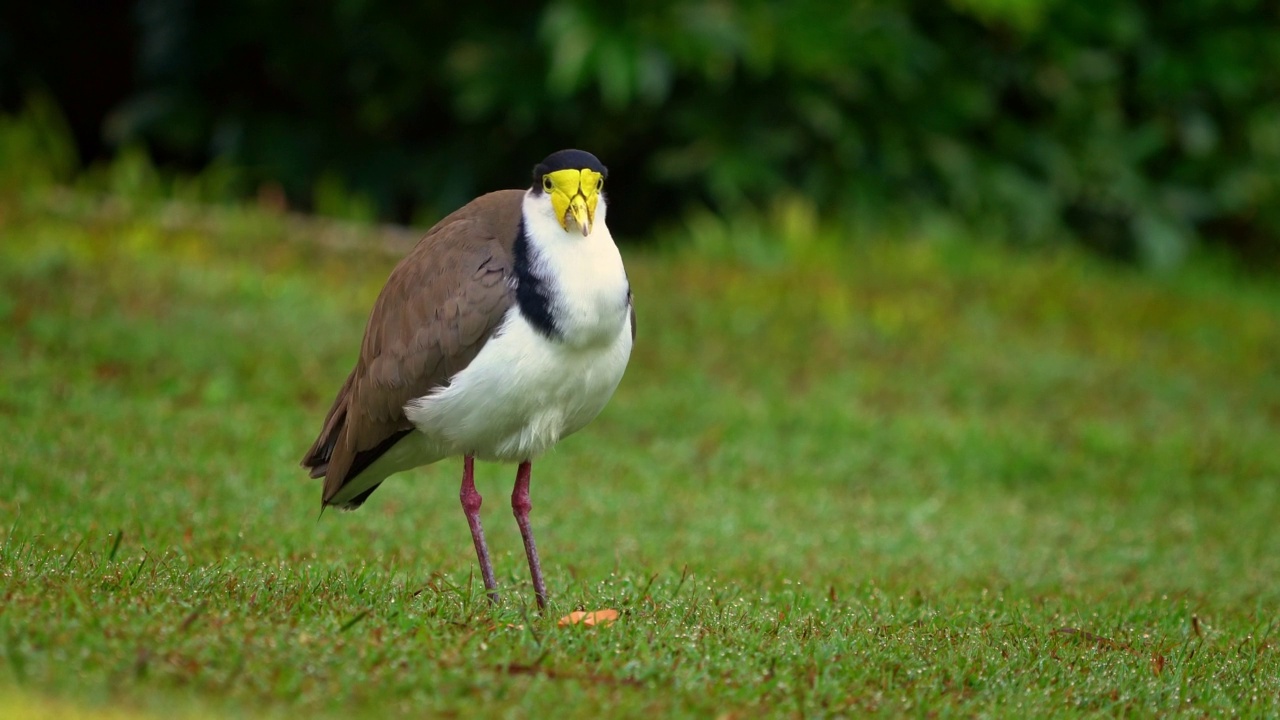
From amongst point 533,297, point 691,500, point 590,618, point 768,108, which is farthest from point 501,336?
point 768,108

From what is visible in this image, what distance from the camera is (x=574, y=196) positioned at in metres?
4.68

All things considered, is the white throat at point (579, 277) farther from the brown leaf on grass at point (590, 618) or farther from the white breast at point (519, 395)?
the brown leaf on grass at point (590, 618)

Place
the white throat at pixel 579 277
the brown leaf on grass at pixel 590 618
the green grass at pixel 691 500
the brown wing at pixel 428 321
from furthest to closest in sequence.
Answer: the brown wing at pixel 428 321 → the white throat at pixel 579 277 → the brown leaf on grass at pixel 590 618 → the green grass at pixel 691 500

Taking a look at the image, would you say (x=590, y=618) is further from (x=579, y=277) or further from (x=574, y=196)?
(x=574, y=196)

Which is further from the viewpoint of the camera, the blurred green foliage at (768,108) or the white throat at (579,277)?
the blurred green foliage at (768,108)

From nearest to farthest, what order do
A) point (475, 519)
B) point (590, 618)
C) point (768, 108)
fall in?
point (590, 618) < point (475, 519) < point (768, 108)

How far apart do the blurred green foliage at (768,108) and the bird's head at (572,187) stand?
653cm

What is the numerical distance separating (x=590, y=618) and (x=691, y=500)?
9.72ft

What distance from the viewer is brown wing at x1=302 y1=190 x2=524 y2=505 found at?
4.79 meters

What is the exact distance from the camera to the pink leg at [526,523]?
484 cm

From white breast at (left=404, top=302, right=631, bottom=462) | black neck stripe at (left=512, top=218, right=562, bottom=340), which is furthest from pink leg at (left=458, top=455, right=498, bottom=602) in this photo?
black neck stripe at (left=512, top=218, right=562, bottom=340)

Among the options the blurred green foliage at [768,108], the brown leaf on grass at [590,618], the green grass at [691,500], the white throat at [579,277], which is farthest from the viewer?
the blurred green foliage at [768,108]

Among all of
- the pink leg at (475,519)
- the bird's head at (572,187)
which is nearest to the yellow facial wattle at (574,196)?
the bird's head at (572,187)

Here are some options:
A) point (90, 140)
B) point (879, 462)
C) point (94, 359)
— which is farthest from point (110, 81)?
point (879, 462)
